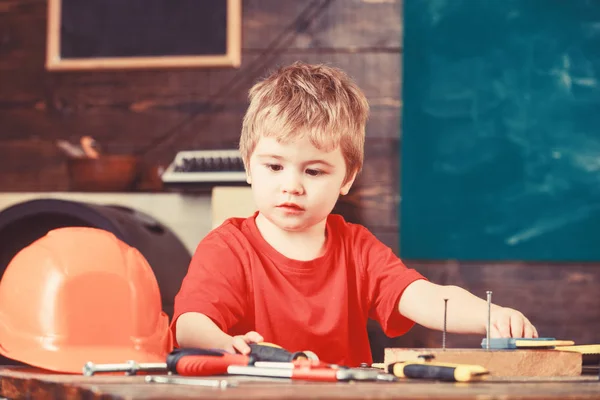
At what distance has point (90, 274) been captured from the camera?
1082mm

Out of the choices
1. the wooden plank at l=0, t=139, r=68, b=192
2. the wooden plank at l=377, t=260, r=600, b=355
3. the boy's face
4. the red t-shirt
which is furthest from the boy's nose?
the wooden plank at l=0, t=139, r=68, b=192

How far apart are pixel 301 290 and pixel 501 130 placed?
5.42 feet

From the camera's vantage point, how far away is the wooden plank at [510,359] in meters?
0.87

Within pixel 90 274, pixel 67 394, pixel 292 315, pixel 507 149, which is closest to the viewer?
pixel 67 394

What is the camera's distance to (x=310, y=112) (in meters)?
1.29

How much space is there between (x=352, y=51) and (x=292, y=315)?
1.71 meters

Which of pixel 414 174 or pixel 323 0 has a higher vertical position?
pixel 323 0

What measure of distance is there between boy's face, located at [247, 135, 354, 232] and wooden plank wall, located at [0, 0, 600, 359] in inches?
57.3

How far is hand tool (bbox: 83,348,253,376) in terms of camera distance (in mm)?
773

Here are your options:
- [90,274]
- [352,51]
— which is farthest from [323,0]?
[90,274]

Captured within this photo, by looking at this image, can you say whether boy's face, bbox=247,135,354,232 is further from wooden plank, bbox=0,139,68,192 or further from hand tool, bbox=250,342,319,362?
wooden plank, bbox=0,139,68,192

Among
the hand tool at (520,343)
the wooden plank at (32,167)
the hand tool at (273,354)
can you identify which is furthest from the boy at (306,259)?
the wooden plank at (32,167)

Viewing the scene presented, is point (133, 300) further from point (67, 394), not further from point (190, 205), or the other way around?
point (190, 205)

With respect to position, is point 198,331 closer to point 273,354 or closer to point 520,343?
point 273,354
